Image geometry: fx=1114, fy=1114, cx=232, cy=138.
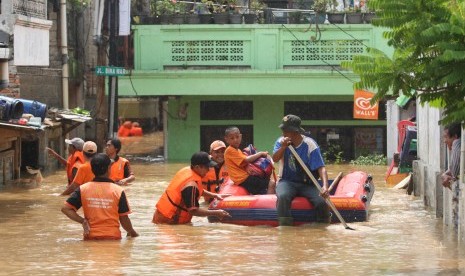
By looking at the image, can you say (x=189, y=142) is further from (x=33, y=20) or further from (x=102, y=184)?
(x=102, y=184)

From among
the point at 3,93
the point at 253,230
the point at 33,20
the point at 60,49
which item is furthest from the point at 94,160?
the point at 60,49

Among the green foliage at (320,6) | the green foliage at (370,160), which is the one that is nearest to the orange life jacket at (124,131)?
the green foliage at (370,160)

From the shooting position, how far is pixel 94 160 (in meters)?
12.0

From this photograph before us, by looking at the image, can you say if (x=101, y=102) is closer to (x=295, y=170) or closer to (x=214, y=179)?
(x=214, y=179)

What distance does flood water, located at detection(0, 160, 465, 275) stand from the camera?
11664mm

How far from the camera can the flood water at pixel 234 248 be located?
1166 centimetres

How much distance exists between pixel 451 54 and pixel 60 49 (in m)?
21.2

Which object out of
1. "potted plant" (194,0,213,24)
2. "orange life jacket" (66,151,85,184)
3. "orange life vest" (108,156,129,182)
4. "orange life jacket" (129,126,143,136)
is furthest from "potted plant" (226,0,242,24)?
"orange life vest" (108,156,129,182)

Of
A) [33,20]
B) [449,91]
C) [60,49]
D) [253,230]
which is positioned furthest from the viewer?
[60,49]

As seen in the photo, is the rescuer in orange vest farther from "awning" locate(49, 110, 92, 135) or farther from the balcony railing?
the balcony railing

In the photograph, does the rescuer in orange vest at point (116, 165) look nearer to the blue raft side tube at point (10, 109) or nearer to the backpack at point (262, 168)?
the backpack at point (262, 168)

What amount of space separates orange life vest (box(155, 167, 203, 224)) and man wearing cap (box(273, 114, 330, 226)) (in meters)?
1.36

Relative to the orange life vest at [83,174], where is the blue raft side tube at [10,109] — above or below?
above

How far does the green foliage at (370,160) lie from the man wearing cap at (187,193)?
615 inches
